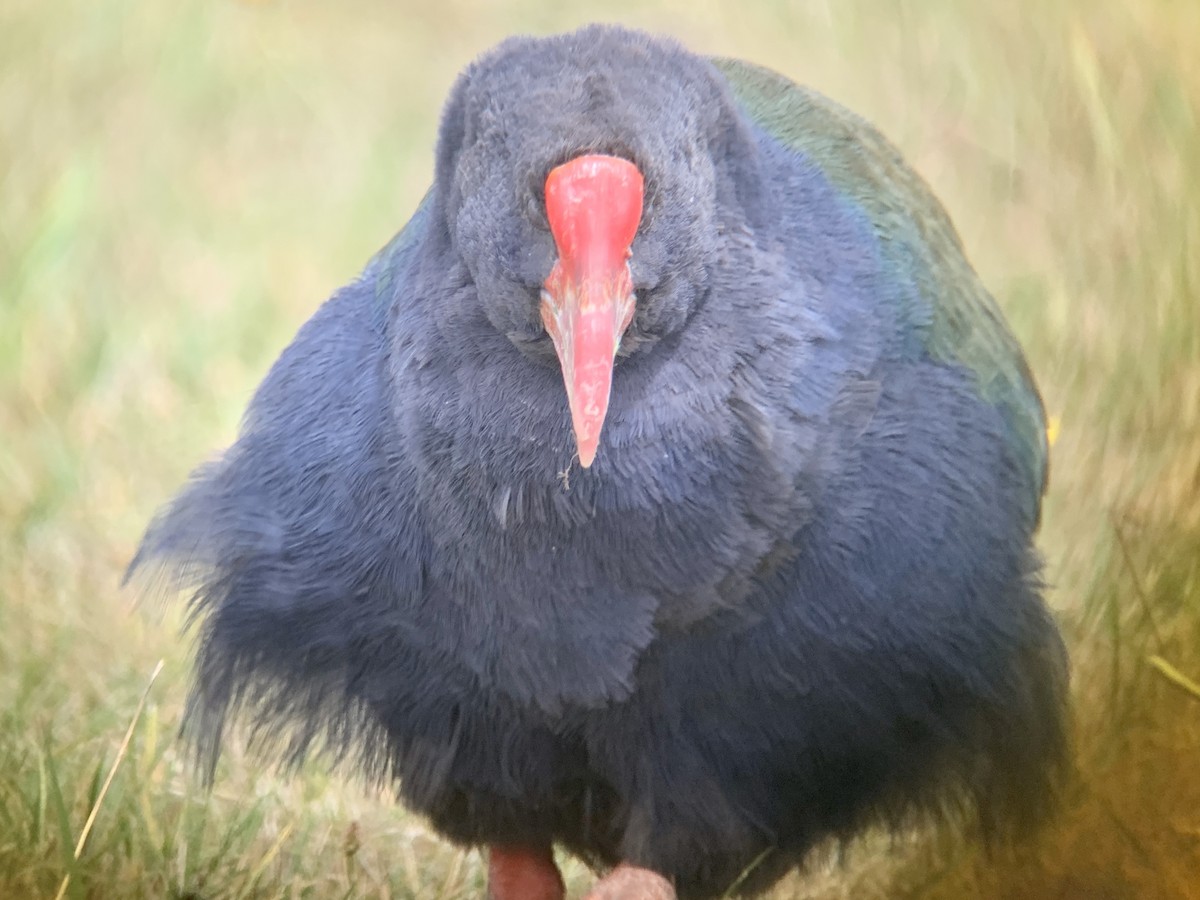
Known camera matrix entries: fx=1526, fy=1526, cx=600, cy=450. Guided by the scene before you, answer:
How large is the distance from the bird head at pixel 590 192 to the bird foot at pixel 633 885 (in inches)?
25.4

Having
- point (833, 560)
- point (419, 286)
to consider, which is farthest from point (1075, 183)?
point (419, 286)

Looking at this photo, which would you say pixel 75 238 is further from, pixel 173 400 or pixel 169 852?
pixel 169 852

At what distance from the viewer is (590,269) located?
1509 millimetres

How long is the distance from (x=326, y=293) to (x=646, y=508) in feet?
3.74

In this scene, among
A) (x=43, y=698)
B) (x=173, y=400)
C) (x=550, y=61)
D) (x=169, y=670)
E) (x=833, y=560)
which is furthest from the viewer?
(x=173, y=400)

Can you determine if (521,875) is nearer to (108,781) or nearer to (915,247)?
(108,781)

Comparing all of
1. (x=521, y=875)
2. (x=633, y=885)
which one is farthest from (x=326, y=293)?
(x=633, y=885)

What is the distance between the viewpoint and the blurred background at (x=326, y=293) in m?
1.73

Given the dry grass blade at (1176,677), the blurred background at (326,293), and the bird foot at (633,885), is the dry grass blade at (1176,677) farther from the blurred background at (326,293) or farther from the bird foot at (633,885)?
the bird foot at (633,885)

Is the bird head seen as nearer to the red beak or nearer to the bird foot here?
the red beak

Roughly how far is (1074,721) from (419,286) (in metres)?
0.99

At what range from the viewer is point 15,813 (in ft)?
6.48

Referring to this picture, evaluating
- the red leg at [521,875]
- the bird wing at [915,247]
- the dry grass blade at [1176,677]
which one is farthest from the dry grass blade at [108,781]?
the dry grass blade at [1176,677]

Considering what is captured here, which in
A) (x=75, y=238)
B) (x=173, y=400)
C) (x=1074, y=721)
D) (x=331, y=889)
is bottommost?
(x=331, y=889)
